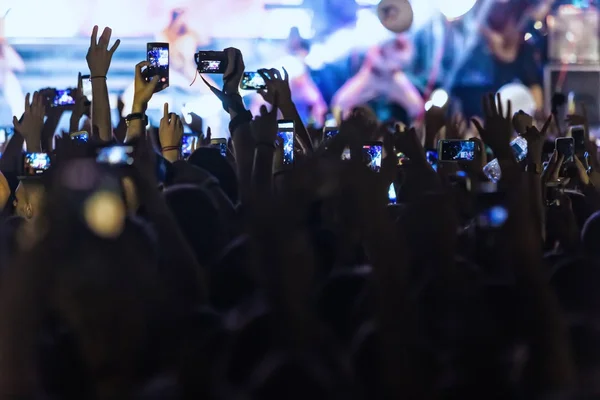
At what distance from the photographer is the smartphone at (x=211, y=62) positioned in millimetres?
3648

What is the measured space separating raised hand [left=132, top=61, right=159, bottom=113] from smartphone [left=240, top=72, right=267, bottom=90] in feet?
1.41

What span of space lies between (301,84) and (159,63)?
5.71 meters

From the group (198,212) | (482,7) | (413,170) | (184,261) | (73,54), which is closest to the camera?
(184,261)

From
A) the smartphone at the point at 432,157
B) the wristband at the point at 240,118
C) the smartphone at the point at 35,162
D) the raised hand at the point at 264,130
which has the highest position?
the wristband at the point at 240,118

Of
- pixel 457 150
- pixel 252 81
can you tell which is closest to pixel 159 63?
pixel 252 81

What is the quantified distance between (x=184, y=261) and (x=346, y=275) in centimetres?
36

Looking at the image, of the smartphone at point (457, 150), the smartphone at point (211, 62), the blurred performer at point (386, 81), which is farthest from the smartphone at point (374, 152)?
the blurred performer at point (386, 81)

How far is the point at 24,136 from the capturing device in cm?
383

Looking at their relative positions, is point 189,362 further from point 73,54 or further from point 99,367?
point 73,54

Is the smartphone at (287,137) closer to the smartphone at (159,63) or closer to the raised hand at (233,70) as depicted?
the raised hand at (233,70)

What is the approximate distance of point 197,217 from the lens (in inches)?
92.4

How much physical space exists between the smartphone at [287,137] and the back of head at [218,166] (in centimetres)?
36

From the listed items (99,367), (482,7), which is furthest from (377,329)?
(482,7)

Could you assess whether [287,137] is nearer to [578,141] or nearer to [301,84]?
[578,141]
